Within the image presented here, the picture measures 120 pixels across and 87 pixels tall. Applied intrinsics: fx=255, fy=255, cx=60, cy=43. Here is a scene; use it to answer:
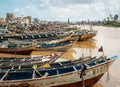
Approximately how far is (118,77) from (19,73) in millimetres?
7107

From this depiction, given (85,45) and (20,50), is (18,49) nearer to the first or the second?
(20,50)

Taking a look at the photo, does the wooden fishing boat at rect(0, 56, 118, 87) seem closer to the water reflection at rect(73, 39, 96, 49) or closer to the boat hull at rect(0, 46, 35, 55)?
the boat hull at rect(0, 46, 35, 55)

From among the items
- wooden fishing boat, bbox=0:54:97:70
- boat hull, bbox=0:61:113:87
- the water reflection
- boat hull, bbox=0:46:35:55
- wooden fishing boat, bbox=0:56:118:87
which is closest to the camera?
boat hull, bbox=0:61:113:87

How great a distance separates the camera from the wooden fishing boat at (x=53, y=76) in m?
12.2

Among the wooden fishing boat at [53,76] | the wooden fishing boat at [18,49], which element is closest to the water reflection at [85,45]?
the wooden fishing boat at [18,49]

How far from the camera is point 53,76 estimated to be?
12438 millimetres

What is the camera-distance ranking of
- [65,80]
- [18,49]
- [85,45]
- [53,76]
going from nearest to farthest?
[53,76] < [65,80] < [18,49] < [85,45]

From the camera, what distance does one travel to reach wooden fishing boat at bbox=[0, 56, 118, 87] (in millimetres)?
12164

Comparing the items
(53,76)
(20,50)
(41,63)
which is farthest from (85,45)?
(53,76)

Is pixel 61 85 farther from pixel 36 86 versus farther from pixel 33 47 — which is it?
pixel 33 47

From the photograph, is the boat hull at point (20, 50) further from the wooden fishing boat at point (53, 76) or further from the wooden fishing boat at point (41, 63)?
the wooden fishing boat at point (53, 76)

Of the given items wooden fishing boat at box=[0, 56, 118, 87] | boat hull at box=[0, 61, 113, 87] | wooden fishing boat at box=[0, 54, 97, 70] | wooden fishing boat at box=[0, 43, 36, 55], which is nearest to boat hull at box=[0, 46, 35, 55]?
wooden fishing boat at box=[0, 43, 36, 55]

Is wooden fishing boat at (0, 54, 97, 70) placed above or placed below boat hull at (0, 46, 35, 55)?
above

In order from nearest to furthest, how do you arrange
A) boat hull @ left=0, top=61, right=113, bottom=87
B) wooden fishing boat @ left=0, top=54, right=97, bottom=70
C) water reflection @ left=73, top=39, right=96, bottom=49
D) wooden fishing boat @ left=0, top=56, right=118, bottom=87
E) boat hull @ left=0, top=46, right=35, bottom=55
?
boat hull @ left=0, top=61, right=113, bottom=87
wooden fishing boat @ left=0, top=56, right=118, bottom=87
wooden fishing boat @ left=0, top=54, right=97, bottom=70
boat hull @ left=0, top=46, right=35, bottom=55
water reflection @ left=73, top=39, right=96, bottom=49
